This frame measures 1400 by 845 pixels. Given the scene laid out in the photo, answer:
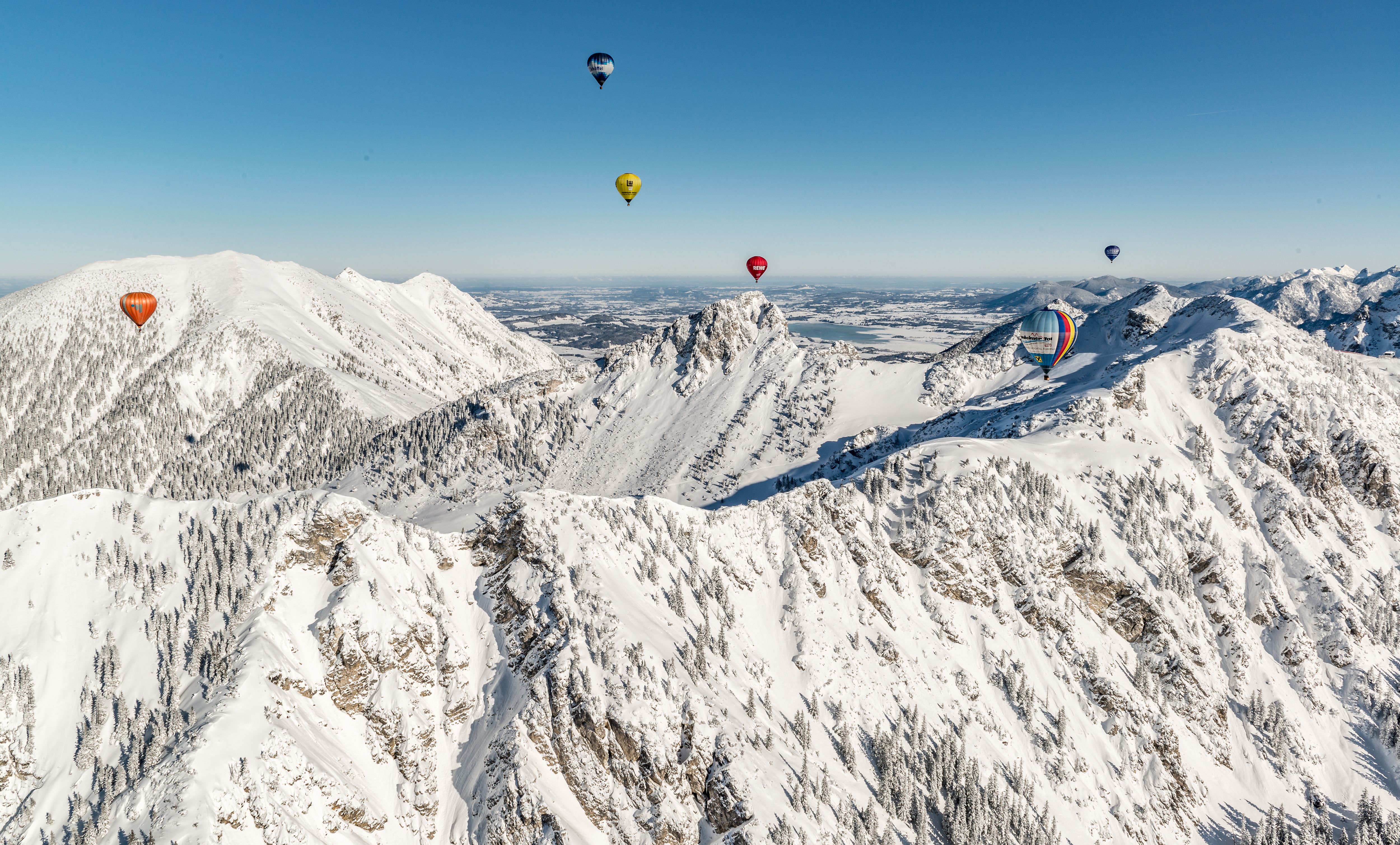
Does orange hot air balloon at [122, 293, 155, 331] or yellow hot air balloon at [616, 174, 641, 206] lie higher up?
yellow hot air balloon at [616, 174, 641, 206]

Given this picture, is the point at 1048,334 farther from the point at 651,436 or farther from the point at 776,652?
the point at 651,436

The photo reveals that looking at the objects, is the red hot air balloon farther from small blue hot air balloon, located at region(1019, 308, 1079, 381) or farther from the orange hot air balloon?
the orange hot air balloon

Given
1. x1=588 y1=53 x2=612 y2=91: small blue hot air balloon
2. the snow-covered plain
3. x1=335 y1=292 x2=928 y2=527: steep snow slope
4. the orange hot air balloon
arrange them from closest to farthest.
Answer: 1. the snow-covered plain
2. x1=588 y1=53 x2=612 y2=91: small blue hot air balloon
3. the orange hot air balloon
4. x1=335 y1=292 x2=928 y2=527: steep snow slope

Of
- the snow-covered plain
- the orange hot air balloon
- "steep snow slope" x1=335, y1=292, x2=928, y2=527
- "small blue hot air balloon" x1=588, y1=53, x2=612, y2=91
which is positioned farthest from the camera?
"steep snow slope" x1=335, y1=292, x2=928, y2=527

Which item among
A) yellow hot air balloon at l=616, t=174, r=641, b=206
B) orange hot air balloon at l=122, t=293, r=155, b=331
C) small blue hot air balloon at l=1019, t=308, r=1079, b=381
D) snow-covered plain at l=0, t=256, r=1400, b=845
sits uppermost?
yellow hot air balloon at l=616, t=174, r=641, b=206

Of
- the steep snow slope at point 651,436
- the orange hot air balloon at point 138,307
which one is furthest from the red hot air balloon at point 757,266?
the orange hot air balloon at point 138,307

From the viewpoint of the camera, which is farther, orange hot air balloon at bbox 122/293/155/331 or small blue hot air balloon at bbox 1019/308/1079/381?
orange hot air balloon at bbox 122/293/155/331

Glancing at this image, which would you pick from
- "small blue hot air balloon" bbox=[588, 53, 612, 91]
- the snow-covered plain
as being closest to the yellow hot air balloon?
"small blue hot air balloon" bbox=[588, 53, 612, 91]
